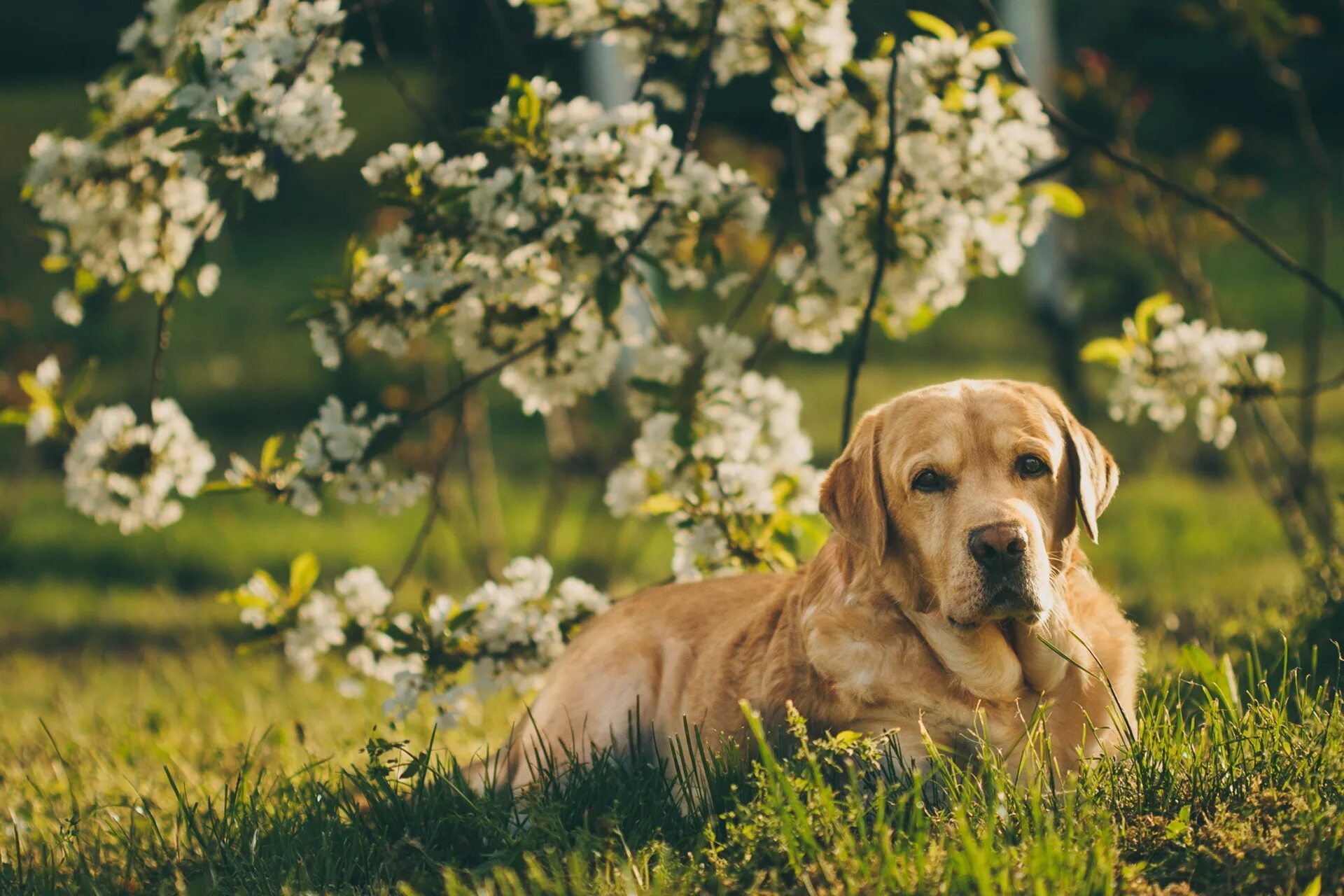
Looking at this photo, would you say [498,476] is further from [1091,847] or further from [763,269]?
[1091,847]

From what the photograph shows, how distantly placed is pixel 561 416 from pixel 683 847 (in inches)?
171

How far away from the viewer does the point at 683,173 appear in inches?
151

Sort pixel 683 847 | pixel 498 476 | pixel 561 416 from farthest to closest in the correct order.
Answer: pixel 498 476, pixel 561 416, pixel 683 847

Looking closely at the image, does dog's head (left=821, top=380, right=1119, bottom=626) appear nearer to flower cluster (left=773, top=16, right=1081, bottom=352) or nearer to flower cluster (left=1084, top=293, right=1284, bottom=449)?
flower cluster (left=773, top=16, right=1081, bottom=352)

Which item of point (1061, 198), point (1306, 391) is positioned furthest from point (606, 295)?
point (1306, 391)

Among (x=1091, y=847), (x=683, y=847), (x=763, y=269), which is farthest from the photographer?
(x=763, y=269)

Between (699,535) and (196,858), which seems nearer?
(196,858)

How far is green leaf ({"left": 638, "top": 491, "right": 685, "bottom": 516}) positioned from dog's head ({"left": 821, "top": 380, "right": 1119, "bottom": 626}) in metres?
0.72

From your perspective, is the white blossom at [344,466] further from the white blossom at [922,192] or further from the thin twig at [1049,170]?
the thin twig at [1049,170]

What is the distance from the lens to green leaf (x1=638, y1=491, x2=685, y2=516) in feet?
13.3

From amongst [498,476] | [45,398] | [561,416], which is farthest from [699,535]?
[498,476]

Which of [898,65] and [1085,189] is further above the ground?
[898,65]

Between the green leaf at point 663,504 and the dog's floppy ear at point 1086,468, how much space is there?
1145mm

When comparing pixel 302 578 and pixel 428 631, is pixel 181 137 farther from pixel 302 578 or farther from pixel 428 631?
pixel 428 631
